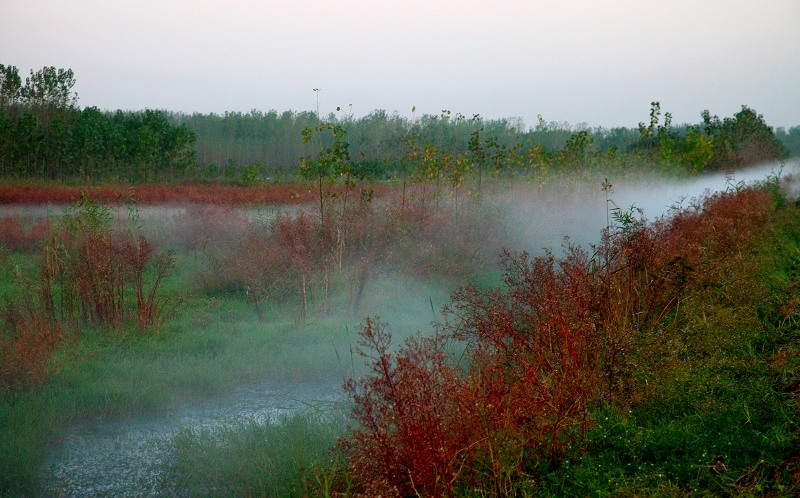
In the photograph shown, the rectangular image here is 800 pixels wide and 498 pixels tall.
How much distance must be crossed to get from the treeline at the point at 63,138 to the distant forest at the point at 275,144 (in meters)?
0.03

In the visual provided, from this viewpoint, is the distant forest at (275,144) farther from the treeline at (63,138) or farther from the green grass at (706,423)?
the green grass at (706,423)

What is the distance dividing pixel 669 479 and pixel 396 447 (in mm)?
1308

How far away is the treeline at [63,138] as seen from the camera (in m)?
13.0

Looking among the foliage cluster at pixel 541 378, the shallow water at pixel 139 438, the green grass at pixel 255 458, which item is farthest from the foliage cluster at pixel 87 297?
the foliage cluster at pixel 541 378

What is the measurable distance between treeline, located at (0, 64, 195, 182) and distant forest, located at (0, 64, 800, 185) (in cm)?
3

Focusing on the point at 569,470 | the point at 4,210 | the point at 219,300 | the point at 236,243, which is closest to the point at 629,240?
the point at 569,470

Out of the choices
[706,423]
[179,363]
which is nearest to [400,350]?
[706,423]

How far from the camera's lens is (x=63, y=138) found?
1507 cm

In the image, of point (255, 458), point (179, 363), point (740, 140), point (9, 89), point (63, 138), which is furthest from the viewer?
point (740, 140)

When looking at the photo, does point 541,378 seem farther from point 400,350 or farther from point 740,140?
point 740,140

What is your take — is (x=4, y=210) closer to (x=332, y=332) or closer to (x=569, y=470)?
(x=332, y=332)

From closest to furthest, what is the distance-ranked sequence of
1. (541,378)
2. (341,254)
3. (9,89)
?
(541,378) → (341,254) → (9,89)

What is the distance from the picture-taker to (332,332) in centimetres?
740

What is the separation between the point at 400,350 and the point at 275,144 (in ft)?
100
